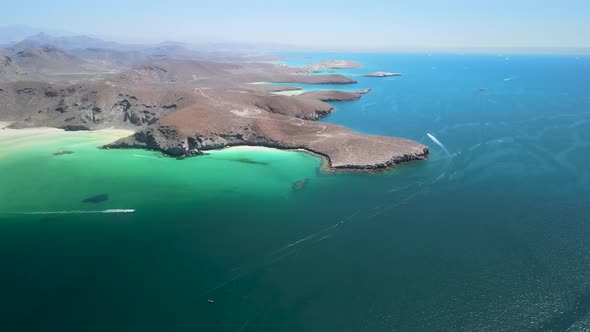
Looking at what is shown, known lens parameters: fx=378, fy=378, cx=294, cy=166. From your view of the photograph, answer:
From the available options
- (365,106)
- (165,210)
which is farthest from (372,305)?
(365,106)

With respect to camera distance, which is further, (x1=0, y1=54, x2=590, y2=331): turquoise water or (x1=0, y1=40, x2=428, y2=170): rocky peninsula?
(x1=0, y1=40, x2=428, y2=170): rocky peninsula

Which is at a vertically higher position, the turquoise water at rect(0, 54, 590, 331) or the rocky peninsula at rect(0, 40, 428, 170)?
the rocky peninsula at rect(0, 40, 428, 170)

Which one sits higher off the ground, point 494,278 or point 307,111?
point 307,111

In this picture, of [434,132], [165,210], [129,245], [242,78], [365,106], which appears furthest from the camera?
[242,78]

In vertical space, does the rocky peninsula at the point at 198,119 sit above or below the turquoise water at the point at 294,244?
above

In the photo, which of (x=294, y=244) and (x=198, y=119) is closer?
(x=294, y=244)

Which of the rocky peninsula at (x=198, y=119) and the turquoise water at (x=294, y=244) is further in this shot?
the rocky peninsula at (x=198, y=119)

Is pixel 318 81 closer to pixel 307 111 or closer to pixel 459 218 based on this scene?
pixel 307 111

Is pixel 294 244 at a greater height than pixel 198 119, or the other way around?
pixel 198 119
